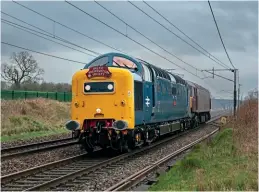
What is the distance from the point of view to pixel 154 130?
64.2 feet

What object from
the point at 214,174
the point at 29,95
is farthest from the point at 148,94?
the point at 29,95

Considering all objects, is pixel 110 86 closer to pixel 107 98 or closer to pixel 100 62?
pixel 107 98

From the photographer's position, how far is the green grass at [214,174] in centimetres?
851

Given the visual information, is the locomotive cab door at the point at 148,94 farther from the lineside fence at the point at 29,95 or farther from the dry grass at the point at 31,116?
the lineside fence at the point at 29,95

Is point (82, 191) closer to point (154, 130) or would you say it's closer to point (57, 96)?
point (154, 130)

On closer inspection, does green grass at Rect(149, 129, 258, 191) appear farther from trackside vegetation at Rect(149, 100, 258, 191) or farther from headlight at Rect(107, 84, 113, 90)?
headlight at Rect(107, 84, 113, 90)

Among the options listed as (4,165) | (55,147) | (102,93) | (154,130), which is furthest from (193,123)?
(4,165)

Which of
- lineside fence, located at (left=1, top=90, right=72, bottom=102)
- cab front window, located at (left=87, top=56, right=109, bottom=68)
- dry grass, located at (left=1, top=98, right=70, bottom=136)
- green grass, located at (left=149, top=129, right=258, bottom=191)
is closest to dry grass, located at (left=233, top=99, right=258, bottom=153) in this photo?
green grass, located at (left=149, top=129, right=258, bottom=191)

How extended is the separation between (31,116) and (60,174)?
2038 centimetres

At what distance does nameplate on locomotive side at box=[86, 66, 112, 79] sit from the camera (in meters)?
15.5

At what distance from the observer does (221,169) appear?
10.5 m

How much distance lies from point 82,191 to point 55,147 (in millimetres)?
9448

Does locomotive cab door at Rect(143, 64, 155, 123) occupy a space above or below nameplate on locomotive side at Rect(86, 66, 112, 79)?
below

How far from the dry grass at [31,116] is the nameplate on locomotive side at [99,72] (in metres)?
11.3
